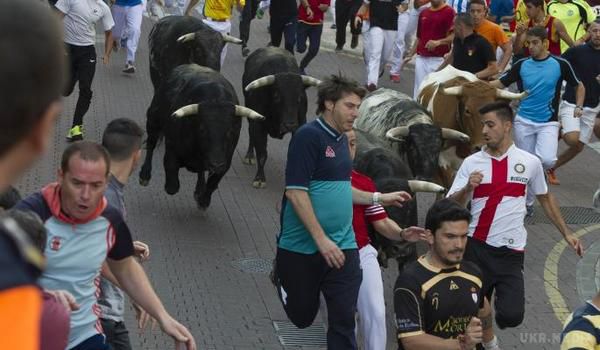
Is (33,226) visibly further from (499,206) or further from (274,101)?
(274,101)

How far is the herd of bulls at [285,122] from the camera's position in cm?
1195

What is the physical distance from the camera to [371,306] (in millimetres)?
7859

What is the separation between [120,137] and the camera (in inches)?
244

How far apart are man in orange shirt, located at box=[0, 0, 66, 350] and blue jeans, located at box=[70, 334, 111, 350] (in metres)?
3.57

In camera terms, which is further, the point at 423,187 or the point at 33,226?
the point at 423,187

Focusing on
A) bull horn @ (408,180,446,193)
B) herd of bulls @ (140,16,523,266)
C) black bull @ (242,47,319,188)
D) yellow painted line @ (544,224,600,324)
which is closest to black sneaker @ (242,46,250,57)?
herd of bulls @ (140,16,523,266)

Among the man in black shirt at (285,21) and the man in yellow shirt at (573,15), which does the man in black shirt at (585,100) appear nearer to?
the man in yellow shirt at (573,15)

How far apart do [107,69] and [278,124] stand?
6.60 meters

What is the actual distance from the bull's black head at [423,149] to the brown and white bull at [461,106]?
18.0 inches

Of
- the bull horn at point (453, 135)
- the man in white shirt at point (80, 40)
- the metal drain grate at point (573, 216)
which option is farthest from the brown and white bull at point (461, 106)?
the man in white shirt at point (80, 40)

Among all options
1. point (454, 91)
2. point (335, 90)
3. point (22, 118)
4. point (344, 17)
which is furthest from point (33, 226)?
point (344, 17)

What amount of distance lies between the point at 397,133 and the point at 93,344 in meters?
7.10

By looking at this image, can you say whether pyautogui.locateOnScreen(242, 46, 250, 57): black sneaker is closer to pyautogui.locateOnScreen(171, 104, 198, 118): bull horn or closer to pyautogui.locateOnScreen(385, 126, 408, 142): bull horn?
pyautogui.locateOnScreen(171, 104, 198, 118): bull horn

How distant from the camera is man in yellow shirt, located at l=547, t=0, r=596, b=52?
18188 millimetres
